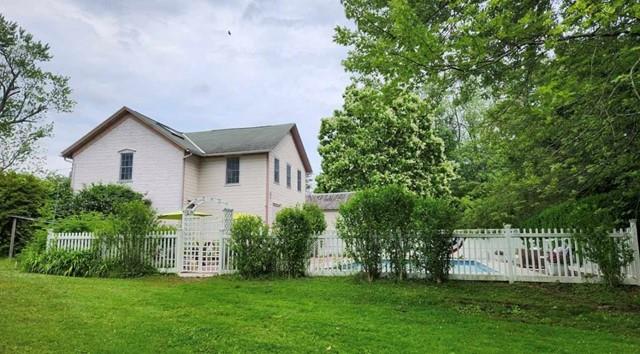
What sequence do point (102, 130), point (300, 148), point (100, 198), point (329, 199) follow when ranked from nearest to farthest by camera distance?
point (100, 198) < point (102, 130) < point (300, 148) < point (329, 199)

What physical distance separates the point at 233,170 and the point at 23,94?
18648 mm

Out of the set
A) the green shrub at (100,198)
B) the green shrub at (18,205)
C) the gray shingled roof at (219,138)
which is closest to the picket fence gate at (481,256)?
the green shrub at (100,198)

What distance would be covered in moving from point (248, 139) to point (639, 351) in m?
17.2

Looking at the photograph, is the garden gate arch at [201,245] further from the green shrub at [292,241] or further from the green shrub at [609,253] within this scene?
the green shrub at [609,253]

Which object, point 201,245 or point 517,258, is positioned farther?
point 201,245

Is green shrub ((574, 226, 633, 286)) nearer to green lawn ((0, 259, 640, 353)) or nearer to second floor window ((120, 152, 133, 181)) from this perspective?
green lawn ((0, 259, 640, 353))

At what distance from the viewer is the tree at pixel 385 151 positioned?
84.5 feet

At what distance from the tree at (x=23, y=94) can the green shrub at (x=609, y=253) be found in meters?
31.0

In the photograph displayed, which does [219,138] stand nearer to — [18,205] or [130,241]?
[18,205]

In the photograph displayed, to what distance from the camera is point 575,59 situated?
17.6 ft

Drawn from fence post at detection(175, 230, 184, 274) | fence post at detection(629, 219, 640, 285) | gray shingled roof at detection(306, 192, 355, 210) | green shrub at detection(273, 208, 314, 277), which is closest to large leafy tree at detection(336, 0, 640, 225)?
fence post at detection(629, 219, 640, 285)

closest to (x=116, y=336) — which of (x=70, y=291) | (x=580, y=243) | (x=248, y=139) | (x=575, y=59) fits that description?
(x=70, y=291)

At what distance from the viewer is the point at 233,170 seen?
18.5m

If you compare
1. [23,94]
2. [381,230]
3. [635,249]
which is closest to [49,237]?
[381,230]
